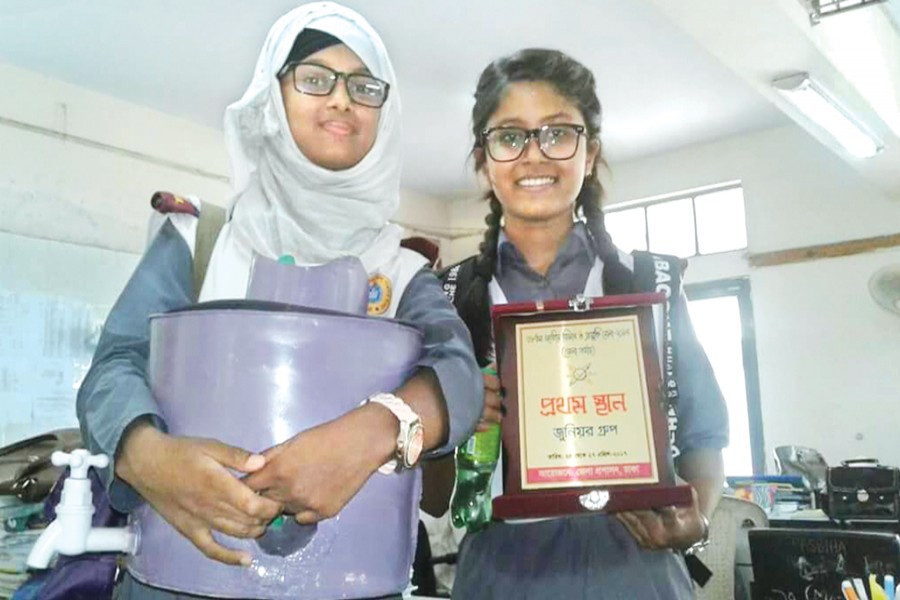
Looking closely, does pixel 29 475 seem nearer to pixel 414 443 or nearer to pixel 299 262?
pixel 299 262

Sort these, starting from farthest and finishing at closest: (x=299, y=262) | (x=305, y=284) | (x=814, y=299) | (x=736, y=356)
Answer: (x=736, y=356) < (x=814, y=299) < (x=299, y=262) < (x=305, y=284)

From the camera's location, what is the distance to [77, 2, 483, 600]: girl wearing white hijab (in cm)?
64

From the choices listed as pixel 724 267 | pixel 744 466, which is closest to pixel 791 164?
pixel 724 267

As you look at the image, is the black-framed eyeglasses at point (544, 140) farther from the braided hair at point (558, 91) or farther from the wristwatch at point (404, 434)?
the wristwatch at point (404, 434)

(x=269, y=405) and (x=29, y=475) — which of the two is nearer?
(x=269, y=405)

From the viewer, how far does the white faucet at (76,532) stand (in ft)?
2.51

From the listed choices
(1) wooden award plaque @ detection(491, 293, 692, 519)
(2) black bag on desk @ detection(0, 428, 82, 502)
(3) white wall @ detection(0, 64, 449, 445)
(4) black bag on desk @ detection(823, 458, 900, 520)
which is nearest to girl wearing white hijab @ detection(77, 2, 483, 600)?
(1) wooden award plaque @ detection(491, 293, 692, 519)

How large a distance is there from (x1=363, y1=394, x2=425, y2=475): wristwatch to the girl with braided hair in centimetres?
28

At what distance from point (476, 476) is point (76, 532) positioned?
1.50 ft

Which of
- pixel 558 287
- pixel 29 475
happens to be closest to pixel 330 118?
pixel 558 287

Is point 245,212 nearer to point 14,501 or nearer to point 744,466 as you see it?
point 14,501

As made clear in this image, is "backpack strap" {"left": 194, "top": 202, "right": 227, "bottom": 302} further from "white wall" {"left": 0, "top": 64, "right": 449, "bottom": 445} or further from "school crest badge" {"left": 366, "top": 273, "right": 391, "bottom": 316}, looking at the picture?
"white wall" {"left": 0, "top": 64, "right": 449, "bottom": 445}

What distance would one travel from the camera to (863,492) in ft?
9.46

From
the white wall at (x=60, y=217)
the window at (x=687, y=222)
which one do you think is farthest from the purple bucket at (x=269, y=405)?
the window at (x=687, y=222)
